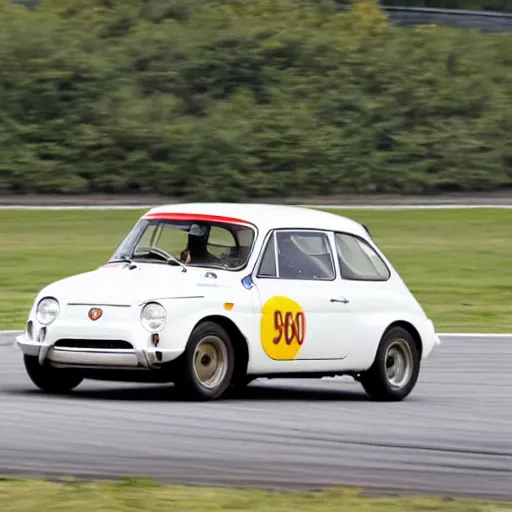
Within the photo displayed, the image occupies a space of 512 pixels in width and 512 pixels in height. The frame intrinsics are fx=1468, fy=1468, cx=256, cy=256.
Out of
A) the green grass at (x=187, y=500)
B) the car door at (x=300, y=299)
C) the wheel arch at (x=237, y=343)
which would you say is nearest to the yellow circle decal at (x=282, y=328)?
the car door at (x=300, y=299)

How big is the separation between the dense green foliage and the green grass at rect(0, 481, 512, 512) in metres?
28.0

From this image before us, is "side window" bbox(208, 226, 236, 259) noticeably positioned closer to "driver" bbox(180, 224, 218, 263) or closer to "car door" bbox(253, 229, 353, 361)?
"driver" bbox(180, 224, 218, 263)

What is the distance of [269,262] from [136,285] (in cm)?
121

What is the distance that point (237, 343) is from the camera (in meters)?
10.2

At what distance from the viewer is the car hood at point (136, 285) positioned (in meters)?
9.78

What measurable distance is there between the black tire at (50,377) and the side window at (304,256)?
1689mm

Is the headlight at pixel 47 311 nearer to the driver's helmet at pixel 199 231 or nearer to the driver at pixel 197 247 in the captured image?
the driver at pixel 197 247

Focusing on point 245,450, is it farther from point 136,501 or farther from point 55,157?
point 55,157

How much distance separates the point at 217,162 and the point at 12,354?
2321 centimetres

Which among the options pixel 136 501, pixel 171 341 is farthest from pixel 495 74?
pixel 136 501

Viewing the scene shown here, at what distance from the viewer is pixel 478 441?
8992 millimetres

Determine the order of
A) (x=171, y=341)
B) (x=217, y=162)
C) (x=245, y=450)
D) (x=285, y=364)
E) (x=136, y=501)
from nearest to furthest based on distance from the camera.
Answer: (x=136, y=501)
(x=245, y=450)
(x=171, y=341)
(x=285, y=364)
(x=217, y=162)

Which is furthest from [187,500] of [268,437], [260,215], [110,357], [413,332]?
[413,332]

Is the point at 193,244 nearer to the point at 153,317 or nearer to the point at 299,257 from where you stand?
the point at 299,257
